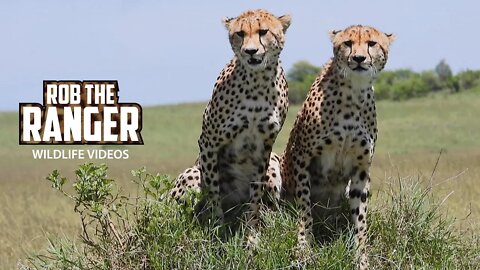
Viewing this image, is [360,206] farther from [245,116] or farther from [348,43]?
[348,43]

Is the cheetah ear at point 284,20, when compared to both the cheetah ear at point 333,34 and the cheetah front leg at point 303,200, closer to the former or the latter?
the cheetah ear at point 333,34

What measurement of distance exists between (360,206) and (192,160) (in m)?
17.0

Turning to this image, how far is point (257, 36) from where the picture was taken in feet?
16.5

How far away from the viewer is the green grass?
30.4 ft

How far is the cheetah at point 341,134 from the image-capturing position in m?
5.09

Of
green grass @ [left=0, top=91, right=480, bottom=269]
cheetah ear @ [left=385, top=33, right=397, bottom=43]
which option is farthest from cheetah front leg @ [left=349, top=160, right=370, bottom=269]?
cheetah ear @ [left=385, top=33, right=397, bottom=43]

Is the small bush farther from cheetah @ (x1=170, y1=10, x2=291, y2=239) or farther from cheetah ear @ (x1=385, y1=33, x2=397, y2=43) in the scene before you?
cheetah ear @ (x1=385, y1=33, x2=397, y2=43)

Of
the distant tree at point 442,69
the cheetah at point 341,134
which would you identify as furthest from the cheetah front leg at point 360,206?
the distant tree at point 442,69

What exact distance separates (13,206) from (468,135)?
690 inches

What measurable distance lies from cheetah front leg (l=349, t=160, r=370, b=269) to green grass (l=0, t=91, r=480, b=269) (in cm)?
19

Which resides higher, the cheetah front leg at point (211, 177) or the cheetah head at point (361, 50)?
the cheetah head at point (361, 50)

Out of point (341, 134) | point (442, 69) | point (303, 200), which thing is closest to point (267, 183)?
point (303, 200)

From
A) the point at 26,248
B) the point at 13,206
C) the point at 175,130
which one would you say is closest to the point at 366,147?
the point at 26,248

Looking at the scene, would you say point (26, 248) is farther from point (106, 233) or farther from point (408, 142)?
point (408, 142)
